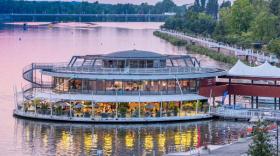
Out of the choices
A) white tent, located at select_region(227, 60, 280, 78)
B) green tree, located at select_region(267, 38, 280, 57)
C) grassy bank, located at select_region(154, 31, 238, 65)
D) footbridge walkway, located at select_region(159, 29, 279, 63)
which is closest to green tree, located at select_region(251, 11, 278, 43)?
footbridge walkway, located at select_region(159, 29, 279, 63)

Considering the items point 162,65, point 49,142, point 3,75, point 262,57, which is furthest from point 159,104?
point 262,57

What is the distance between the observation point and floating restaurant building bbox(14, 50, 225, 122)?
6128cm

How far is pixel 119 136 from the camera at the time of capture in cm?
5631

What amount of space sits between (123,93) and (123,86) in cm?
55

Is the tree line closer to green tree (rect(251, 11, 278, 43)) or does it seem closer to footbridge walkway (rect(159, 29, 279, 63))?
green tree (rect(251, 11, 278, 43))

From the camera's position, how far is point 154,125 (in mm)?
60125

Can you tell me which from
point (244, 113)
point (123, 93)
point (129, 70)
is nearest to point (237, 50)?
point (129, 70)

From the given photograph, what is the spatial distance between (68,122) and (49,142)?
6.64 metres

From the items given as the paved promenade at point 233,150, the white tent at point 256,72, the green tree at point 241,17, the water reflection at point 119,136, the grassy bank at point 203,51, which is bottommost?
the water reflection at point 119,136

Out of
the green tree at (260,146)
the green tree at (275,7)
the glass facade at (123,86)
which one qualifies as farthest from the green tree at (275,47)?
the green tree at (260,146)

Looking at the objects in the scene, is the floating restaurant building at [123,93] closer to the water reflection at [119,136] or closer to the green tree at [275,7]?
the water reflection at [119,136]

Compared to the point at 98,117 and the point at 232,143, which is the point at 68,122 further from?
the point at 232,143

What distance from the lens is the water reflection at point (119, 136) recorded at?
51950mm

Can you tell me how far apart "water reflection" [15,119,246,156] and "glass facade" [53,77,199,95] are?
3.59 m
